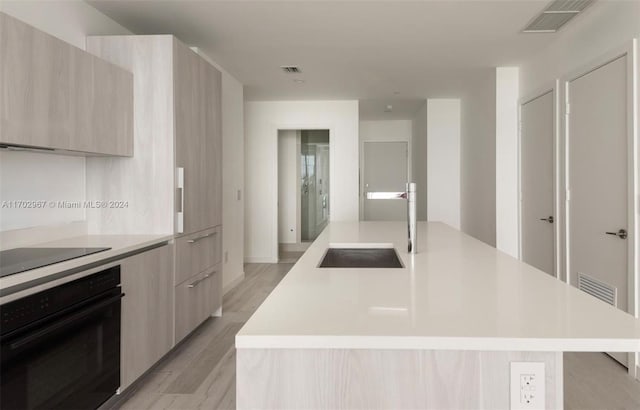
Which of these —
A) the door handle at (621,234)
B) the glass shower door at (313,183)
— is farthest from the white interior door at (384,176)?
the door handle at (621,234)

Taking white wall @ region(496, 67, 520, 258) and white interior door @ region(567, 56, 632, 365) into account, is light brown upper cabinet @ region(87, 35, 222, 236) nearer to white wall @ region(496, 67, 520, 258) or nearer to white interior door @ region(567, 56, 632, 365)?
white interior door @ region(567, 56, 632, 365)

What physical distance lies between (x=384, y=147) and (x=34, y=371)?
7517 millimetres

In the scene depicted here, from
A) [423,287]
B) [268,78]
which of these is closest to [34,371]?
[423,287]

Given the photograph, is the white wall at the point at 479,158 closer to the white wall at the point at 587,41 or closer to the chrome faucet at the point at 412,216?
the white wall at the point at 587,41

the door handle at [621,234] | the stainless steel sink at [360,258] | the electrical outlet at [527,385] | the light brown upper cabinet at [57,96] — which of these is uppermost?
the light brown upper cabinet at [57,96]

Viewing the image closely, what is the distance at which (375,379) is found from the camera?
95 centimetres

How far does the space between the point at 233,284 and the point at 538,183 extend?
3532 mm

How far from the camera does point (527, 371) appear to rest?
0.91 metres

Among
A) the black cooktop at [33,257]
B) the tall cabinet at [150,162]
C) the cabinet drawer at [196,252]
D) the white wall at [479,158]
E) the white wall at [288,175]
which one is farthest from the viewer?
the white wall at [288,175]

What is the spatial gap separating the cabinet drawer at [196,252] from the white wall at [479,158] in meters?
3.08

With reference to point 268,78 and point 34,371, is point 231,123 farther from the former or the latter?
point 34,371

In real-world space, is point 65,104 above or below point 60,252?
above

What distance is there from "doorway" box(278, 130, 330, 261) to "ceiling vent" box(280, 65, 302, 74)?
2.88 metres

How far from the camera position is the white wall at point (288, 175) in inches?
300
